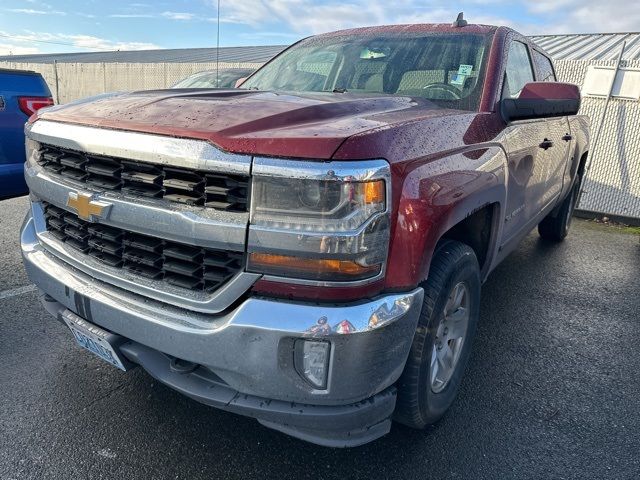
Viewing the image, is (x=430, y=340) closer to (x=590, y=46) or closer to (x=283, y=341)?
(x=283, y=341)

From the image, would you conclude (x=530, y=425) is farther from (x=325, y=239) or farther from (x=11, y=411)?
(x=11, y=411)

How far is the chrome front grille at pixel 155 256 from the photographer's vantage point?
1758 mm

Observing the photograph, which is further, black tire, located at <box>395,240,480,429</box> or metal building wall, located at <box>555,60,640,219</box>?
metal building wall, located at <box>555,60,640,219</box>

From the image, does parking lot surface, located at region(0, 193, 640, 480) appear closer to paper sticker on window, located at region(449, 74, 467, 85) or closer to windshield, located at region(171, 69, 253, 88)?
paper sticker on window, located at region(449, 74, 467, 85)

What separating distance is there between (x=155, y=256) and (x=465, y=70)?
2.08 m

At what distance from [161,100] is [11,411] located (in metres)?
1.63

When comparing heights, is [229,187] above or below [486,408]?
above

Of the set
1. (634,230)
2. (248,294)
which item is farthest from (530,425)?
(634,230)

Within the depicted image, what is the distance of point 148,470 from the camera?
6.76ft

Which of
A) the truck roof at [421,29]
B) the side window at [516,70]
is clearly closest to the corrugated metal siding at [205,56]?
the truck roof at [421,29]

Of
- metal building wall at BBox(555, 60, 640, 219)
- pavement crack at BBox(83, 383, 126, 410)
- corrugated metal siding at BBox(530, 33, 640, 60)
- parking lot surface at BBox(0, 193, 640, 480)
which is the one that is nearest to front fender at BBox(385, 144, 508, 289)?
parking lot surface at BBox(0, 193, 640, 480)

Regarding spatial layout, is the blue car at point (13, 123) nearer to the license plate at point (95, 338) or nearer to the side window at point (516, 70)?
the license plate at point (95, 338)

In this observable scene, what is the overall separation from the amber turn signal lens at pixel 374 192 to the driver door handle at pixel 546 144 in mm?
2210

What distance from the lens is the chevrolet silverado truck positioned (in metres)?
1.63
